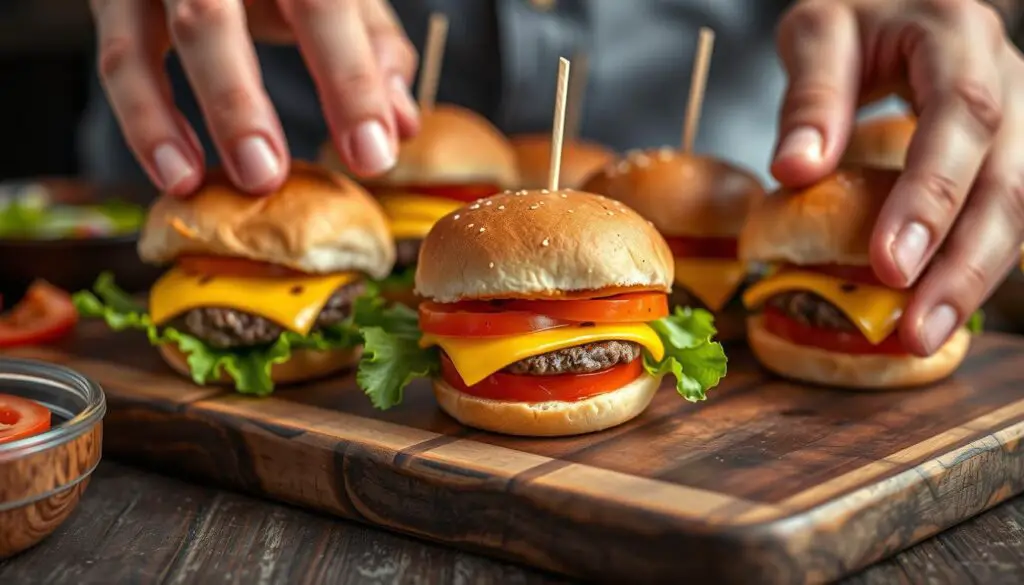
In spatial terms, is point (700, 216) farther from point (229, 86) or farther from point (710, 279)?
point (229, 86)

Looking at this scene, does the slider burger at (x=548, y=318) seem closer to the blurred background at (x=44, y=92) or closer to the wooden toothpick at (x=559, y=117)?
the wooden toothpick at (x=559, y=117)

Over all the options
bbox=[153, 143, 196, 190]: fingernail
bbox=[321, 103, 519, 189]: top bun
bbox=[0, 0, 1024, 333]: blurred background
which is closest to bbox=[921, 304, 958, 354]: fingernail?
bbox=[321, 103, 519, 189]: top bun

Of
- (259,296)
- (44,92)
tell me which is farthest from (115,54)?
(44,92)

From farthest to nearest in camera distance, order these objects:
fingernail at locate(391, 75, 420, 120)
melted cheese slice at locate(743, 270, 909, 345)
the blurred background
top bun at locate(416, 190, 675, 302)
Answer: the blurred background, fingernail at locate(391, 75, 420, 120), melted cheese slice at locate(743, 270, 909, 345), top bun at locate(416, 190, 675, 302)

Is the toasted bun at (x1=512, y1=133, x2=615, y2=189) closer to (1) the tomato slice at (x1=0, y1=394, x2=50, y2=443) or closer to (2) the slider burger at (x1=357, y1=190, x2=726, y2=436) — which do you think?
(2) the slider burger at (x1=357, y1=190, x2=726, y2=436)

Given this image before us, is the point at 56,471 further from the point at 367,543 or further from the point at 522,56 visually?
the point at 522,56

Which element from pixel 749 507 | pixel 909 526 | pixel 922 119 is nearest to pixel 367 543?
pixel 749 507
